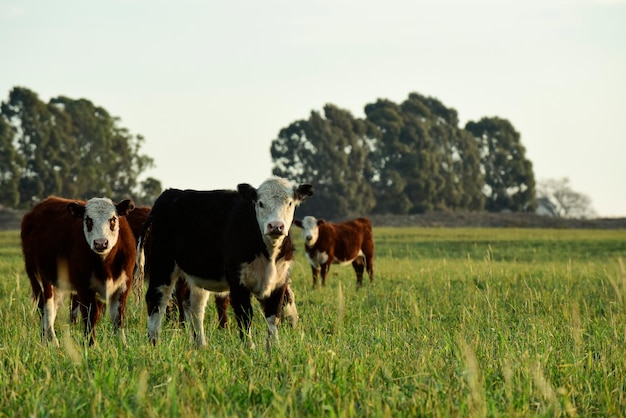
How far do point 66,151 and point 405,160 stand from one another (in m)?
29.2

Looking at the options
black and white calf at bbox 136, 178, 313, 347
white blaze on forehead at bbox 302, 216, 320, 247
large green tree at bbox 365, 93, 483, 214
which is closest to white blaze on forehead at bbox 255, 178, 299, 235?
black and white calf at bbox 136, 178, 313, 347

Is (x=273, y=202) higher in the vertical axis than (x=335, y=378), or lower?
higher

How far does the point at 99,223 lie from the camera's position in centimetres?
841

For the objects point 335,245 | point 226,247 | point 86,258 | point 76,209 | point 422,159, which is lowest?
point 335,245

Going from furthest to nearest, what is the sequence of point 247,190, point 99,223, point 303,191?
point 99,223
point 303,191
point 247,190

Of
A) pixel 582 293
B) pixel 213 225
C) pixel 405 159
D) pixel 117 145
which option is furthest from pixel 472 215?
pixel 213 225

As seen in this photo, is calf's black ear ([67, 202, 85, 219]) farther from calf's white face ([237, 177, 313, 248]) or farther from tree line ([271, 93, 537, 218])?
tree line ([271, 93, 537, 218])

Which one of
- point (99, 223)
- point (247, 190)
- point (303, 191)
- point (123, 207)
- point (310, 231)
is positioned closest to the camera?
point (247, 190)

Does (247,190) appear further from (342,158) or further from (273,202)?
(342,158)

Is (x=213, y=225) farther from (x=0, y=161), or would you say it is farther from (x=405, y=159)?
(x=405, y=159)

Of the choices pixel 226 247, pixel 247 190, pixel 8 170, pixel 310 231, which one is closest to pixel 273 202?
pixel 247 190

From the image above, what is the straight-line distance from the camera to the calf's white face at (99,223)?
8.23 metres

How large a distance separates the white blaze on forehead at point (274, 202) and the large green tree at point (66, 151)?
168ft

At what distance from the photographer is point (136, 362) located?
18.5 ft
